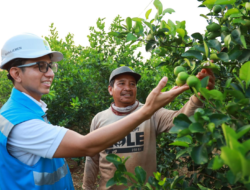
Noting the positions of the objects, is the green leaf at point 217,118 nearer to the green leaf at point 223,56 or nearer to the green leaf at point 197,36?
the green leaf at point 223,56

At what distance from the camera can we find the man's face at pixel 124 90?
2.37 metres

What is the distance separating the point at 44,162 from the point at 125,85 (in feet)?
3.94

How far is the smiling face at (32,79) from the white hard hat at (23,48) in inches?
2.1

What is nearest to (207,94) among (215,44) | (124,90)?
(215,44)

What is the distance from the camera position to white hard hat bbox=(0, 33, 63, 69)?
5.42 feet

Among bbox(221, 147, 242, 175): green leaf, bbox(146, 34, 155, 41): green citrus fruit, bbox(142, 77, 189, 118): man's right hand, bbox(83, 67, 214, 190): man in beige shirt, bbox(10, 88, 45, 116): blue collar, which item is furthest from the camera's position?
bbox(83, 67, 214, 190): man in beige shirt

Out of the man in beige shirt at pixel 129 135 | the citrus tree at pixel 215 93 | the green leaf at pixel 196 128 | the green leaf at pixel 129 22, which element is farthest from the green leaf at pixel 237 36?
the man in beige shirt at pixel 129 135

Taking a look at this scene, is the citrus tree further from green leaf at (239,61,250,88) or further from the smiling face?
the smiling face

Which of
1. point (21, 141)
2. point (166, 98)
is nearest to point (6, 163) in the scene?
point (21, 141)

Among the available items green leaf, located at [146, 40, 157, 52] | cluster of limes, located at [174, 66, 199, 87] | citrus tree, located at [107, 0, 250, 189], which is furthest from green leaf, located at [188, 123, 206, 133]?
green leaf, located at [146, 40, 157, 52]

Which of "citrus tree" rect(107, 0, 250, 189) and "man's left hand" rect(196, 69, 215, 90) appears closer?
"citrus tree" rect(107, 0, 250, 189)

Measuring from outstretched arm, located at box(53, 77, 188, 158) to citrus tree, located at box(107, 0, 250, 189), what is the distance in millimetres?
112

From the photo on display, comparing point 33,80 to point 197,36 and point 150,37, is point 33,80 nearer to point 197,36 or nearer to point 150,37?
point 150,37

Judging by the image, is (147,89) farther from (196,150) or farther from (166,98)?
(196,150)
